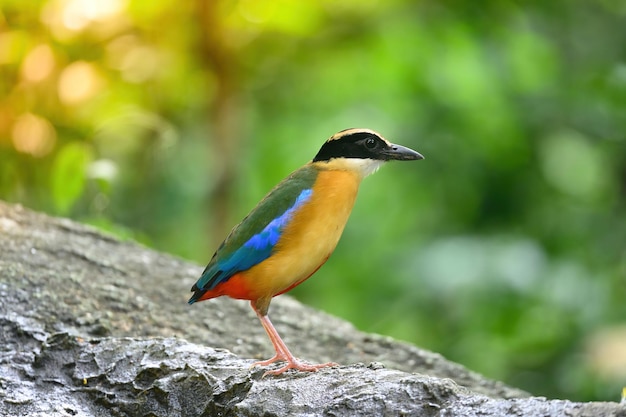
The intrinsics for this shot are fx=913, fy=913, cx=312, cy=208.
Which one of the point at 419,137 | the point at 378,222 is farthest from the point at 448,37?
the point at 378,222

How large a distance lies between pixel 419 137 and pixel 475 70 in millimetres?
711

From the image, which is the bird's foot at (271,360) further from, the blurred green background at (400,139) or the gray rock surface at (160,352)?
the blurred green background at (400,139)

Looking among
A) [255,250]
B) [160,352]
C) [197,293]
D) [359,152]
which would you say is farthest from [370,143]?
[160,352]

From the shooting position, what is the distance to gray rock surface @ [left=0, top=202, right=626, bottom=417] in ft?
10.4

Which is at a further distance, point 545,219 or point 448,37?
point 448,37

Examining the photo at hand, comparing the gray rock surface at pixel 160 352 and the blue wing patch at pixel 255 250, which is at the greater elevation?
the blue wing patch at pixel 255 250

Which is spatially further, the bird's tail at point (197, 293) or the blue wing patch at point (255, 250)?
the bird's tail at point (197, 293)

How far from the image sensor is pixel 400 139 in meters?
7.41

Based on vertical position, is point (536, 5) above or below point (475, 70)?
above

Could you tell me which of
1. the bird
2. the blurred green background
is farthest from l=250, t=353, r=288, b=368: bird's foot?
the blurred green background

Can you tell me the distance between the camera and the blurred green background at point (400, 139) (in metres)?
6.61

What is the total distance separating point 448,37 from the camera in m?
7.69

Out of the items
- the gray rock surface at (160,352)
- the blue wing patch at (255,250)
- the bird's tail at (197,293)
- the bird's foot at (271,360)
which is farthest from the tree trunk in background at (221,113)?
the bird's foot at (271,360)

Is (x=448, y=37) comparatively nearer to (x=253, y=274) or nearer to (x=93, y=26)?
(x=93, y=26)
